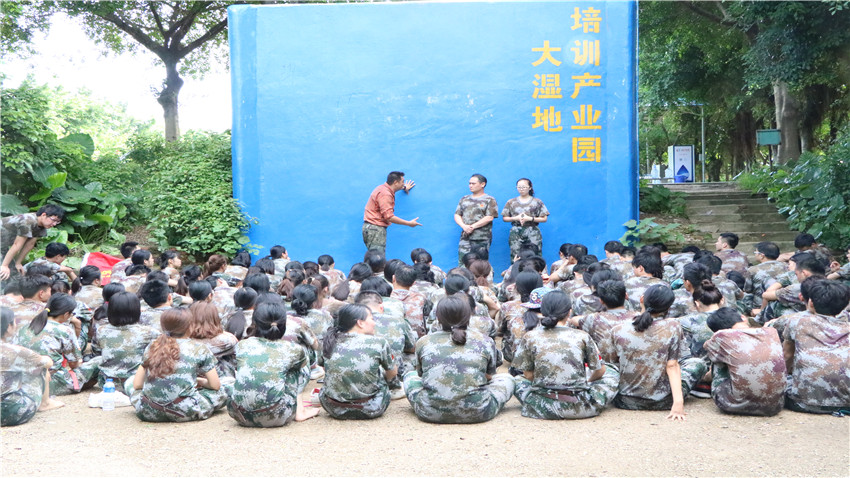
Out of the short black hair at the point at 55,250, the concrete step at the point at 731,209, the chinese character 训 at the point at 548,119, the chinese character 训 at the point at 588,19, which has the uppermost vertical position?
the chinese character 训 at the point at 588,19

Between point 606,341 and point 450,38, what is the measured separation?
650 cm

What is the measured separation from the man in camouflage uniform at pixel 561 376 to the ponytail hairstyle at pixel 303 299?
176 cm

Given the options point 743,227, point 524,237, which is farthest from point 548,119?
point 743,227

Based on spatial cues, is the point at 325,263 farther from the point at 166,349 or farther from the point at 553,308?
the point at 553,308

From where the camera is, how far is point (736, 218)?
1314 centimetres

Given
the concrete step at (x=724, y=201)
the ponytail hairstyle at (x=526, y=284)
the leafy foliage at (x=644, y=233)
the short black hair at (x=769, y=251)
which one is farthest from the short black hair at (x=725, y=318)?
the concrete step at (x=724, y=201)

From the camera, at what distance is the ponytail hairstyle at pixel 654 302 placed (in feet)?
17.6


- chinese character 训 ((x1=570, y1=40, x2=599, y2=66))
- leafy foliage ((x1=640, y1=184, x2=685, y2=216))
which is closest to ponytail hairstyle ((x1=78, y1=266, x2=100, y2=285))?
chinese character 训 ((x1=570, y1=40, x2=599, y2=66))

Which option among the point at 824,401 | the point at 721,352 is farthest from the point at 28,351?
the point at 824,401

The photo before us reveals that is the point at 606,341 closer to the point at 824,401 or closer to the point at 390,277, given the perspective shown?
the point at 824,401

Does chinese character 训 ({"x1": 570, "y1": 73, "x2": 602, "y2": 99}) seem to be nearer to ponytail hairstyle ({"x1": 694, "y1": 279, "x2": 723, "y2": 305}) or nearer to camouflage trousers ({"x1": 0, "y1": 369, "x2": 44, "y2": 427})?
ponytail hairstyle ({"x1": 694, "y1": 279, "x2": 723, "y2": 305})

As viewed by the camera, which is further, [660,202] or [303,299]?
[660,202]

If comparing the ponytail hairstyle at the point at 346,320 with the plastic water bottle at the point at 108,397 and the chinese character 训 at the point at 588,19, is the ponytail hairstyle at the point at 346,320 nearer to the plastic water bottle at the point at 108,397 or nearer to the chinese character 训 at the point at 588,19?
the plastic water bottle at the point at 108,397

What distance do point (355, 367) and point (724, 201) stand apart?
431 inches
